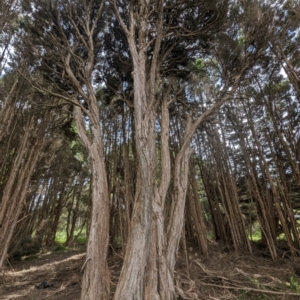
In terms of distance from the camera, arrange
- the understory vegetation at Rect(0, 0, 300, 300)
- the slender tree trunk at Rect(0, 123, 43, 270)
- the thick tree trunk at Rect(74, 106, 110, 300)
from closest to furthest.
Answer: the thick tree trunk at Rect(74, 106, 110, 300) < the understory vegetation at Rect(0, 0, 300, 300) < the slender tree trunk at Rect(0, 123, 43, 270)

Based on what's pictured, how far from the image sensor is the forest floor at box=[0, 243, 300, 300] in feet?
11.5

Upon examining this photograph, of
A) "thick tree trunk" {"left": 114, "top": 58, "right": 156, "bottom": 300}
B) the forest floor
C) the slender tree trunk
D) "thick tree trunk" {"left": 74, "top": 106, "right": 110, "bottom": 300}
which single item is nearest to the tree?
"thick tree trunk" {"left": 74, "top": 106, "right": 110, "bottom": 300}

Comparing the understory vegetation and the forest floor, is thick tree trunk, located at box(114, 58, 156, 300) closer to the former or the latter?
the understory vegetation

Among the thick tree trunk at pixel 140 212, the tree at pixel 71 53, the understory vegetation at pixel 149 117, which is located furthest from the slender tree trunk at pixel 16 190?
the thick tree trunk at pixel 140 212

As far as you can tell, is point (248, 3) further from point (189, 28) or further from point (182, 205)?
point (182, 205)

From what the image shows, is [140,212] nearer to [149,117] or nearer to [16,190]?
[149,117]

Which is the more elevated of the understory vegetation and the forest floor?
the understory vegetation

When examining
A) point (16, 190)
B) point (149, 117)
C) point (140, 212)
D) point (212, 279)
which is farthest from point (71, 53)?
point (212, 279)

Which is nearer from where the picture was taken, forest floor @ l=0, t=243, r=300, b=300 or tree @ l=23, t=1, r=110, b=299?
forest floor @ l=0, t=243, r=300, b=300

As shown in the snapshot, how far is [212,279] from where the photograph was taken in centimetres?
397

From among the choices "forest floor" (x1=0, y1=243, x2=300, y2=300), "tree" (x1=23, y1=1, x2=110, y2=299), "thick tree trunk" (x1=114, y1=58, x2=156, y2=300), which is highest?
"tree" (x1=23, y1=1, x2=110, y2=299)

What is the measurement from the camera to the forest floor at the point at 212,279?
351 centimetres

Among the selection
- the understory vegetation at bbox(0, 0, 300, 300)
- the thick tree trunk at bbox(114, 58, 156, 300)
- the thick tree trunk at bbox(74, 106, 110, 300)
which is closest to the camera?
the thick tree trunk at bbox(114, 58, 156, 300)

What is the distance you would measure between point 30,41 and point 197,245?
5974 millimetres
